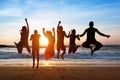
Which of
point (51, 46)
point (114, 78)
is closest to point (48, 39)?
point (51, 46)

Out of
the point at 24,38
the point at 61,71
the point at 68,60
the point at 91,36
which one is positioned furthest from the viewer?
the point at 68,60

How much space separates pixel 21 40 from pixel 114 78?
6.47m

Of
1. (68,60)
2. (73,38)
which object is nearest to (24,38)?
(73,38)

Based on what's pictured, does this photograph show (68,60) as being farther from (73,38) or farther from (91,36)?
(91,36)

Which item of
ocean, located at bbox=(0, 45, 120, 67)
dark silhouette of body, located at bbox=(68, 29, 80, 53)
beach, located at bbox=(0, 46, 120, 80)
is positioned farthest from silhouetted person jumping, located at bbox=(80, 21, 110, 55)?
ocean, located at bbox=(0, 45, 120, 67)

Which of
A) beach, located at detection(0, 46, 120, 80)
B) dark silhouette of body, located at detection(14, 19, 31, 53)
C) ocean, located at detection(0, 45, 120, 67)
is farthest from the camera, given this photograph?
ocean, located at detection(0, 45, 120, 67)

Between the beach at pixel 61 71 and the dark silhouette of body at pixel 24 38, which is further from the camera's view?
the dark silhouette of body at pixel 24 38

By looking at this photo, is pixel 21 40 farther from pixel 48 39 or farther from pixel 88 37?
pixel 88 37

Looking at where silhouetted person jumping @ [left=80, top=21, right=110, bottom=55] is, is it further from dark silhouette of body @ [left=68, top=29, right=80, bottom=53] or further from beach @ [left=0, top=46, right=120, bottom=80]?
beach @ [left=0, top=46, right=120, bottom=80]

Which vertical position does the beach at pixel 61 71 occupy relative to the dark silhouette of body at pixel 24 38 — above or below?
below

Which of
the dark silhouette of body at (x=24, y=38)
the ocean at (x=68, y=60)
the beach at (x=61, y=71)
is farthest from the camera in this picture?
the ocean at (x=68, y=60)

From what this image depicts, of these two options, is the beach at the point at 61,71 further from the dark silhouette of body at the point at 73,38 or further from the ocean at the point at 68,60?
the dark silhouette of body at the point at 73,38

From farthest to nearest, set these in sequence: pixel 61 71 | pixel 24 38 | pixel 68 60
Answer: pixel 68 60 < pixel 61 71 < pixel 24 38

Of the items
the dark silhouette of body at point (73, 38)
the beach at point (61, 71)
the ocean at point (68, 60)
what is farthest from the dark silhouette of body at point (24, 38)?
the ocean at point (68, 60)
